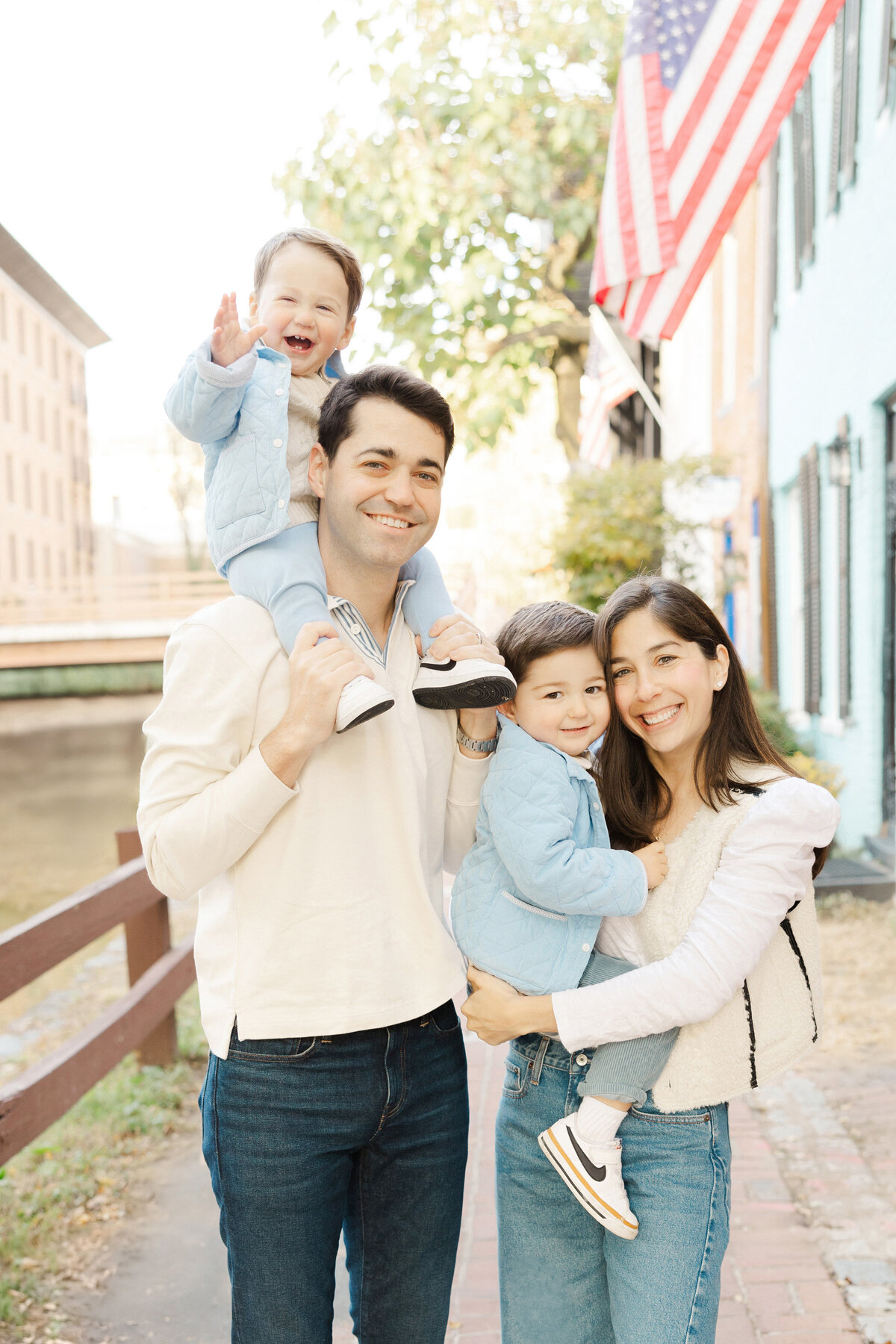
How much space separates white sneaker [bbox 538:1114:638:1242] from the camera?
6.43 ft

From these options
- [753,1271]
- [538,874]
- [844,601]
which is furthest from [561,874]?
[844,601]

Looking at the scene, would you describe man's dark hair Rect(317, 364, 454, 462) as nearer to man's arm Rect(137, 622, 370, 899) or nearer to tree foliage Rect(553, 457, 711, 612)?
man's arm Rect(137, 622, 370, 899)

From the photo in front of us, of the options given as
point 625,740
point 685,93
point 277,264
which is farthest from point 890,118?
point 625,740

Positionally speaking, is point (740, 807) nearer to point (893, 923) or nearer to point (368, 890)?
point (368, 890)

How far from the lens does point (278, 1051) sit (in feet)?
6.59

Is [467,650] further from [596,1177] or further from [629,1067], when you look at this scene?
[596,1177]

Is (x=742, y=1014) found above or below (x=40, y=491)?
below

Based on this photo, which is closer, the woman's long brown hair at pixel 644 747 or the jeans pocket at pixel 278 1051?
the jeans pocket at pixel 278 1051

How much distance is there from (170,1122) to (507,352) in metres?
9.12

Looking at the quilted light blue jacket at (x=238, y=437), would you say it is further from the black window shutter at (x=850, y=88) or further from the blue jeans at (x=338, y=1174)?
the black window shutter at (x=850, y=88)

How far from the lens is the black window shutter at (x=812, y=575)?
909 centimetres

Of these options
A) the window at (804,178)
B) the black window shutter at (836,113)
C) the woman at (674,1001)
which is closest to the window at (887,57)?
the black window shutter at (836,113)

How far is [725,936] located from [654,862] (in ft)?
0.70

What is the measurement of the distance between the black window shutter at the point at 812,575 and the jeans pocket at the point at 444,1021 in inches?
298
